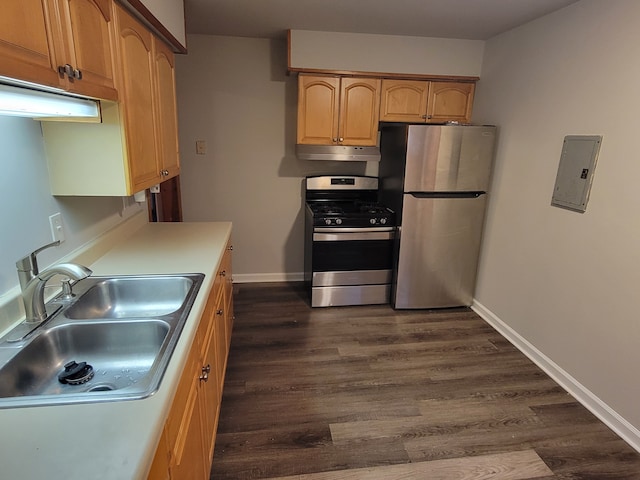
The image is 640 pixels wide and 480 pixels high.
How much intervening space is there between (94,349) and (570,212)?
2633mm

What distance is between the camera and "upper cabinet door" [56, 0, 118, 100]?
3.60 ft

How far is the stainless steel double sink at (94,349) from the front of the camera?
1.01m

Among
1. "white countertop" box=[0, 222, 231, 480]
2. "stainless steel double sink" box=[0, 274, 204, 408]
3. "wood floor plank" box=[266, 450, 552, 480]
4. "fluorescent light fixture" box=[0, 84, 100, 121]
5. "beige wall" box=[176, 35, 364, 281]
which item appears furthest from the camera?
"beige wall" box=[176, 35, 364, 281]

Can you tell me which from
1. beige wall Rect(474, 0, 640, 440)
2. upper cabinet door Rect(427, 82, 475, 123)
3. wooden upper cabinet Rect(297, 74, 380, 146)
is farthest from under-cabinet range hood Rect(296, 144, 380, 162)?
beige wall Rect(474, 0, 640, 440)

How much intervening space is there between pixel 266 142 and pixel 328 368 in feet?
7.15

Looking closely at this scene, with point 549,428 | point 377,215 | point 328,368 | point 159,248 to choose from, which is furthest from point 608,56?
point 159,248

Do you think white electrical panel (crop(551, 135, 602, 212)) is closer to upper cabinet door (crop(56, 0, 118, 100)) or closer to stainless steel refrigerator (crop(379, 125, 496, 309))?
stainless steel refrigerator (crop(379, 125, 496, 309))

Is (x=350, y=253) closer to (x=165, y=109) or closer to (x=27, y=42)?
(x=165, y=109)

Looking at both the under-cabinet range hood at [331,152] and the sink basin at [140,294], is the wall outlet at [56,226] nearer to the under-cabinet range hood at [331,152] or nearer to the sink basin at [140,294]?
the sink basin at [140,294]

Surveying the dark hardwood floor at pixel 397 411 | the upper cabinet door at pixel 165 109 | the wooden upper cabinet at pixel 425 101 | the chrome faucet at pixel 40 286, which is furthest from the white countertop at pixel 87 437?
the wooden upper cabinet at pixel 425 101

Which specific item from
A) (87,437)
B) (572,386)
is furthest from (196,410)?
(572,386)

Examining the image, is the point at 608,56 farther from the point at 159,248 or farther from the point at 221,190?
the point at 221,190

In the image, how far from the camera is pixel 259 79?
340cm

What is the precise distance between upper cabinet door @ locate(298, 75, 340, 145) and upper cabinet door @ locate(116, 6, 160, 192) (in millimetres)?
1433
